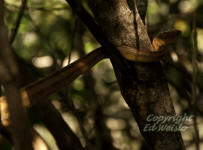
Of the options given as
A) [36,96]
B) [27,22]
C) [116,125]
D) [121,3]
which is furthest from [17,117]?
[116,125]

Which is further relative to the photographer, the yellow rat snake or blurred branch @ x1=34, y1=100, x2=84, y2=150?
blurred branch @ x1=34, y1=100, x2=84, y2=150

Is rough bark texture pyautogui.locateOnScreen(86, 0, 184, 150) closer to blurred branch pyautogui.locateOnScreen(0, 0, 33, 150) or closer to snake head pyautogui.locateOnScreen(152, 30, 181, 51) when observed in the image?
snake head pyautogui.locateOnScreen(152, 30, 181, 51)

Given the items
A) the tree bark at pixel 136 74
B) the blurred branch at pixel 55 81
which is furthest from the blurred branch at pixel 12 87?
the tree bark at pixel 136 74

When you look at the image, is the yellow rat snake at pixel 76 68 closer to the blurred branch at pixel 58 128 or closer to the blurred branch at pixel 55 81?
the blurred branch at pixel 55 81

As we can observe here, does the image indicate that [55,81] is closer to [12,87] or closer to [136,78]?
[136,78]

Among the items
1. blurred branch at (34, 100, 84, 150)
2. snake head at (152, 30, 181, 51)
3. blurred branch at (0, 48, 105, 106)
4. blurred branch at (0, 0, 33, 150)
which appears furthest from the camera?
blurred branch at (34, 100, 84, 150)

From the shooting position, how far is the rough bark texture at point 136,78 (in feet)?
2.81

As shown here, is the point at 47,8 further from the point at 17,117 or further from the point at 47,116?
the point at 17,117

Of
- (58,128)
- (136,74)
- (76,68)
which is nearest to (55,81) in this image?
(76,68)

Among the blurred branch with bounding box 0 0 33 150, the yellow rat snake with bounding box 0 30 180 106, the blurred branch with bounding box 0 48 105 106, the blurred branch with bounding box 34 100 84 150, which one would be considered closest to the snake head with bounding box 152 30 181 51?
the yellow rat snake with bounding box 0 30 180 106

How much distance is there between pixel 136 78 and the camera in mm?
864

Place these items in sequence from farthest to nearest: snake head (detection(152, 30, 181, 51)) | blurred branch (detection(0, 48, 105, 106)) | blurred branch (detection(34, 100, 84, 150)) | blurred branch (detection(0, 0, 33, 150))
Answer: blurred branch (detection(34, 100, 84, 150))
snake head (detection(152, 30, 181, 51))
blurred branch (detection(0, 48, 105, 106))
blurred branch (detection(0, 0, 33, 150))

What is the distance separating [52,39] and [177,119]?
1206 mm

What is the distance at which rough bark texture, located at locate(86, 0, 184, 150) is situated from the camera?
855mm
